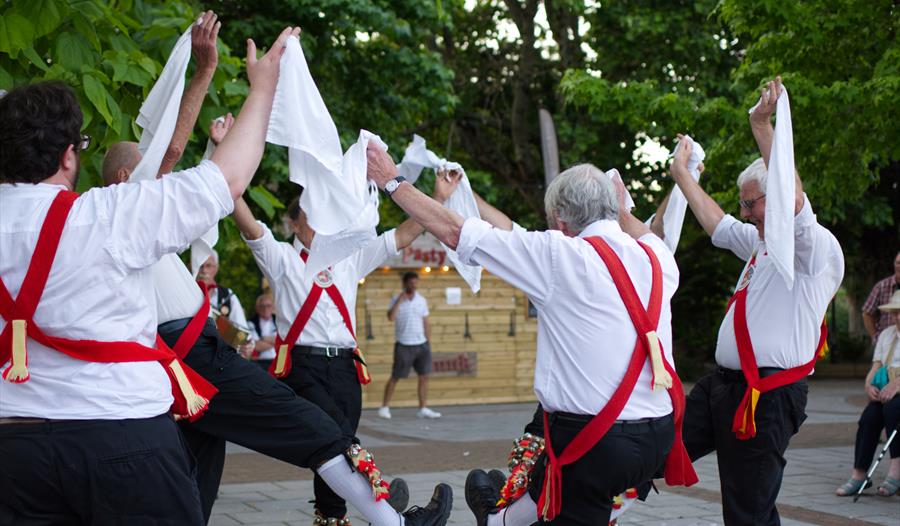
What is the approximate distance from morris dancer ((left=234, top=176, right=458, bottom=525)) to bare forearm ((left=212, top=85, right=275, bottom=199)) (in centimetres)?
297

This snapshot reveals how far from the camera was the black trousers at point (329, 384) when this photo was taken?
619cm

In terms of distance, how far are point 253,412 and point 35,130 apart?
6.98 ft

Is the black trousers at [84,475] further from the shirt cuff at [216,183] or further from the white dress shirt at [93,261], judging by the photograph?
the shirt cuff at [216,183]

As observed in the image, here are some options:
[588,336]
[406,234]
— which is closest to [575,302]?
[588,336]

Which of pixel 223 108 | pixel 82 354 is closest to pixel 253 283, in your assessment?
pixel 223 108

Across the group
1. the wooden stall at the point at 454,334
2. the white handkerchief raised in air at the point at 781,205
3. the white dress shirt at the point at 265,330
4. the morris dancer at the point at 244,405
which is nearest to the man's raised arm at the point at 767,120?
the white handkerchief raised in air at the point at 781,205

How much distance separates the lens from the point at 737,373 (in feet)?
16.7

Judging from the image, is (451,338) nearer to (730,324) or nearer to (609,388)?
(730,324)

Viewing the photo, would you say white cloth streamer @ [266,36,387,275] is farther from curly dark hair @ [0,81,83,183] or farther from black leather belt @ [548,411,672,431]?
black leather belt @ [548,411,672,431]

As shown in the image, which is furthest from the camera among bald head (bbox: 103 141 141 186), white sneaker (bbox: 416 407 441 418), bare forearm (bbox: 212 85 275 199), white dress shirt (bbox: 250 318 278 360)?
white sneaker (bbox: 416 407 441 418)

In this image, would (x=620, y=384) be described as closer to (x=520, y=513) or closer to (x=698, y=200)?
(x=520, y=513)

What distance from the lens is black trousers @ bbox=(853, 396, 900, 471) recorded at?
841 centimetres

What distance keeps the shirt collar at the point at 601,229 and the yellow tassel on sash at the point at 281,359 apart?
2.85 meters

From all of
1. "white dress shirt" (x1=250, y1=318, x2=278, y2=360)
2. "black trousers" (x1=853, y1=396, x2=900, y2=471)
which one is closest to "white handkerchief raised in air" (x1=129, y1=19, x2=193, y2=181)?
"black trousers" (x1=853, y1=396, x2=900, y2=471)
